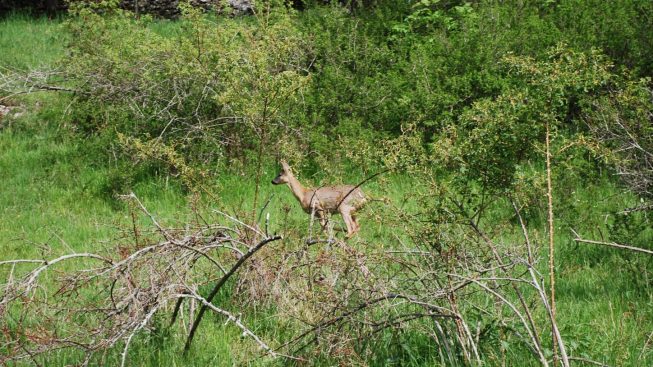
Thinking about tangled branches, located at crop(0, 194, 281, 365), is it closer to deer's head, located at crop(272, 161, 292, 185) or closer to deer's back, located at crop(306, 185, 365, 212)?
deer's back, located at crop(306, 185, 365, 212)

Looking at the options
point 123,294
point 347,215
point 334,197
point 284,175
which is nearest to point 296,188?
point 284,175

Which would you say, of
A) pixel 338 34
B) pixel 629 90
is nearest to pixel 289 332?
pixel 629 90

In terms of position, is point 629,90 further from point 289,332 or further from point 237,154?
point 237,154

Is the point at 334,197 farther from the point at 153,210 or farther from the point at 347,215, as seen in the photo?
the point at 153,210

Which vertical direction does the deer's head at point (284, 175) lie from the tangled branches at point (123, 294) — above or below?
below

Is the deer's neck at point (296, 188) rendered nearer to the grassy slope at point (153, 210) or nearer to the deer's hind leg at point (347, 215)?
the grassy slope at point (153, 210)

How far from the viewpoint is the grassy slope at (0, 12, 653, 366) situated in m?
7.30

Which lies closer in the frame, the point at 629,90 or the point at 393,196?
the point at 629,90

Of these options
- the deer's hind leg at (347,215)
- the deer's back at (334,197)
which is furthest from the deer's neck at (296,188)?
the deer's hind leg at (347,215)

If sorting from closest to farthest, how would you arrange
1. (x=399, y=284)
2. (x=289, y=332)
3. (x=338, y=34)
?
(x=399, y=284) → (x=289, y=332) → (x=338, y=34)

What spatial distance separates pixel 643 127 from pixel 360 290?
15.0 ft

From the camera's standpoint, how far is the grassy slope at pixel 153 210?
730 centimetres

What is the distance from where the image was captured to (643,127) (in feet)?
32.6

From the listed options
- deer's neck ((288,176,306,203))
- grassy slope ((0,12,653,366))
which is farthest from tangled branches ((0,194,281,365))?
deer's neck ((288,176,306,203))
